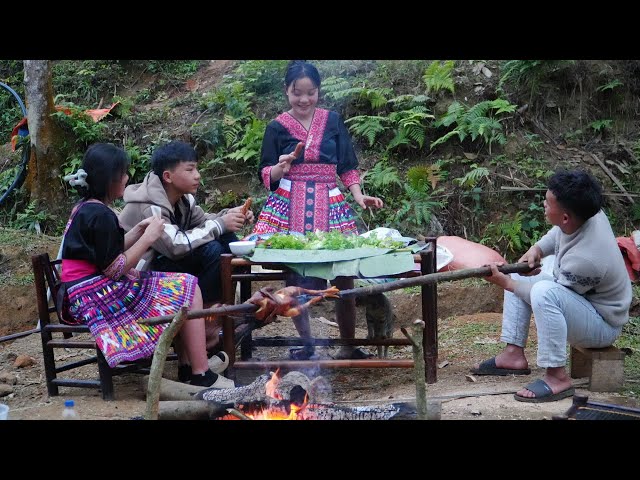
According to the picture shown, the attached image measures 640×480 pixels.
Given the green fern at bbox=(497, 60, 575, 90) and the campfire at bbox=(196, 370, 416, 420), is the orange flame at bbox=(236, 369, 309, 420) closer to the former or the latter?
the campfire at bbox=(196, 370, 416, 420)

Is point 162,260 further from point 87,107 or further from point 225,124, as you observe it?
→ point 87,107

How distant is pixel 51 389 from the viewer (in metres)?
4.98

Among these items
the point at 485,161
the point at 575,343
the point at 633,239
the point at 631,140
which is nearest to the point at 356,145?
the point at 485,161

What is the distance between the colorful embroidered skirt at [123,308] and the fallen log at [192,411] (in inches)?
27.2

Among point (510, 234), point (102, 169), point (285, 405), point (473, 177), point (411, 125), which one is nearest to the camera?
point (285, 405)

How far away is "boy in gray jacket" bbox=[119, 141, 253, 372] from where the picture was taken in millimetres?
5137

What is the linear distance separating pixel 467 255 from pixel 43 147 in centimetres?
596

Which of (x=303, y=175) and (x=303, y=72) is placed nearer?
(x=303, y=72)

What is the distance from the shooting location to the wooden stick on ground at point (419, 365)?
11.2 feet

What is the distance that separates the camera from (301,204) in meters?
5.75

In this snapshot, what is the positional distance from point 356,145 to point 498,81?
2.17 meters

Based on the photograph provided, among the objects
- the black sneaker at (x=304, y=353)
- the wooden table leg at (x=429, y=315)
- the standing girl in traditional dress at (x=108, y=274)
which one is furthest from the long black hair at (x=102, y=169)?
the wooden table leg at (x=429, y=315)

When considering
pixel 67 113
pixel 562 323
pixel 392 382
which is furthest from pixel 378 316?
pixel 67 113

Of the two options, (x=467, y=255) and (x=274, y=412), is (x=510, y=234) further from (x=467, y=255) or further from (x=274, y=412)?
(x=274, y=412)
